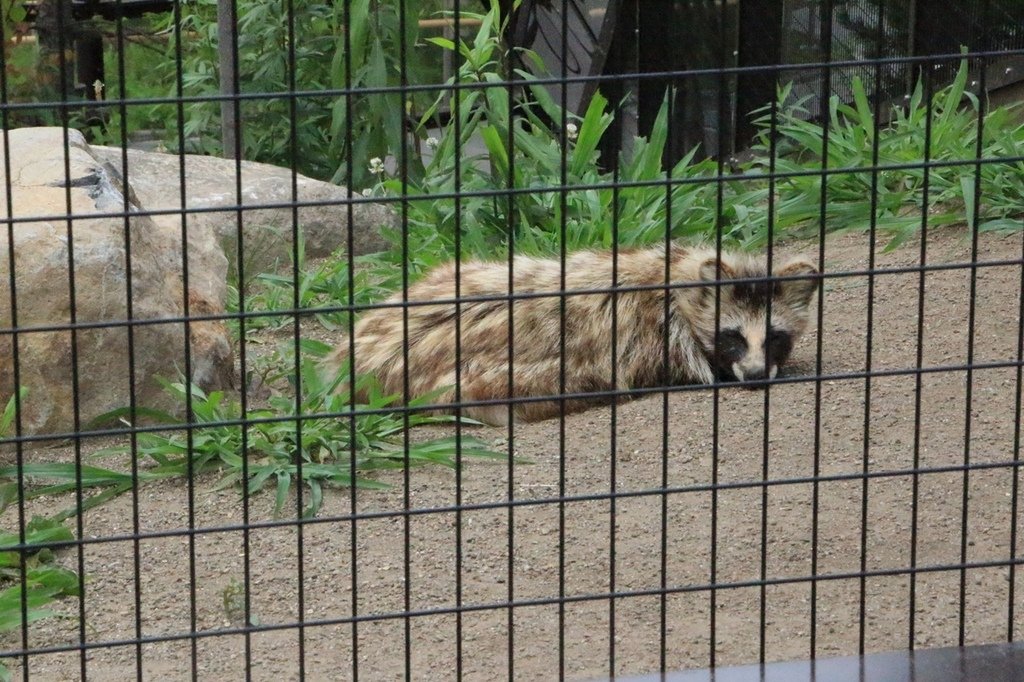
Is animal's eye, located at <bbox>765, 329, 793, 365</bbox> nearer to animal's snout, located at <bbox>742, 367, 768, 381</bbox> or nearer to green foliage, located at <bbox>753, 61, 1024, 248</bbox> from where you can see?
animal's snout, located at <bbox>742, 367, 768, 381</bbox>

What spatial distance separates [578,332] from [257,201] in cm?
261

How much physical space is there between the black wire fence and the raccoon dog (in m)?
0.02

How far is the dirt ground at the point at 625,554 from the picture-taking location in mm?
4016

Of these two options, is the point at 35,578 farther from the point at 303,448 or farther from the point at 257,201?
the point at 257,201

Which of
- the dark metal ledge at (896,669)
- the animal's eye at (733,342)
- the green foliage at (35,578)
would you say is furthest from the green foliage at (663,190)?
the dark metal ledge at (896,669)

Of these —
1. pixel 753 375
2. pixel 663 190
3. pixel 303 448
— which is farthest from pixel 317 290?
pixel 753 375

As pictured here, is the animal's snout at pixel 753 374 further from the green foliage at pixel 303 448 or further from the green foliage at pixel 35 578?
the green foliage at pixel 35 578

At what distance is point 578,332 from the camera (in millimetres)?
6297

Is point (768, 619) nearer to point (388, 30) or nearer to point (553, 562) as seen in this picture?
point (553, 562)

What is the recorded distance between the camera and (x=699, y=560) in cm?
470

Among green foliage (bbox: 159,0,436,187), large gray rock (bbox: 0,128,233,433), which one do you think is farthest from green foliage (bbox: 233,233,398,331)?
green foliage (bbox: 159,0,436,187)

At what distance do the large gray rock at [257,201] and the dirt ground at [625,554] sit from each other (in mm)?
2451

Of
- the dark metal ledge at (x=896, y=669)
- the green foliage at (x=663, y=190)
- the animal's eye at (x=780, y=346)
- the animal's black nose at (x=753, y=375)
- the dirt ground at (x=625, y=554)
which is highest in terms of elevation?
the green foliage at (x=663, y=190)

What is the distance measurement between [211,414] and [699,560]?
1.88 metres
